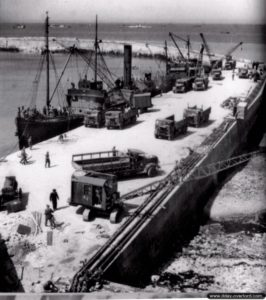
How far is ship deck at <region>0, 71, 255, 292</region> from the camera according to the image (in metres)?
16.5

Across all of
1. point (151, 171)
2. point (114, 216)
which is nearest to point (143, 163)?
point (151, 171)

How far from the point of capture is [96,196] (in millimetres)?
19531

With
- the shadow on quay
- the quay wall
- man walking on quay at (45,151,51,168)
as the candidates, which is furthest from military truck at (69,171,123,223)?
man walking on quay at (45,151,51,168)

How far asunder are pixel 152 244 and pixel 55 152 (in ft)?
40.4

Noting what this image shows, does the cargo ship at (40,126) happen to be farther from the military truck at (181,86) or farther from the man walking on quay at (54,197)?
the military truck at (181,86)

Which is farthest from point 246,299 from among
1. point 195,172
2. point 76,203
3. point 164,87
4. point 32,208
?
point 164,87

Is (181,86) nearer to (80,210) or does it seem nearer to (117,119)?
(117,119)

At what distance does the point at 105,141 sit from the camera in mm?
32500

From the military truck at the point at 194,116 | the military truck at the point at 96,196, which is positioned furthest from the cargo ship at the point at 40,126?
the military truck at the point at 96,196

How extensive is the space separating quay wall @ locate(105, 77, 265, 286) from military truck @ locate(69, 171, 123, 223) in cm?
176

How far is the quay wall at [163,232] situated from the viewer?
57.9 ft

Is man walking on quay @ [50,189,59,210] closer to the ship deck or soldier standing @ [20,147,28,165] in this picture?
the ship deck

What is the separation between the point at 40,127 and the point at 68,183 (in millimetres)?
15271

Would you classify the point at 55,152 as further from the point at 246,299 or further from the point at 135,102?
the point at 246,299
